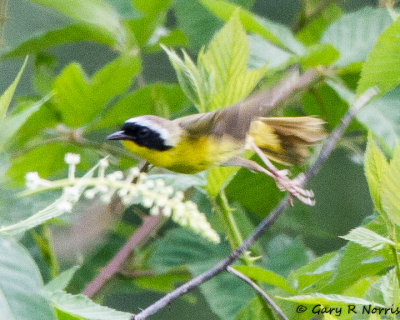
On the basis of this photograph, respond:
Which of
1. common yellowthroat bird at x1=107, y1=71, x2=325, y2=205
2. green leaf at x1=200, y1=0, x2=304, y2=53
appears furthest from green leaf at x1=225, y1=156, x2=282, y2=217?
green leaf at x1=200, y1=0, x2=304, y2=53

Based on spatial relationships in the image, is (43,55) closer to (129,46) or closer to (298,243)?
(129,46)

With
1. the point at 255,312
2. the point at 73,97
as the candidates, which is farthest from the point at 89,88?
the point at 255,312

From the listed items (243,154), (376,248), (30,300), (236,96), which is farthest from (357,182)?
(30,300)

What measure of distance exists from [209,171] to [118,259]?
38cm

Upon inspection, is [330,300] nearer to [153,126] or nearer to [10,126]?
[10,126]

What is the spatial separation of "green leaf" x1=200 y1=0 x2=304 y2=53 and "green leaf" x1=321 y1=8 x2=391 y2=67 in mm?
61

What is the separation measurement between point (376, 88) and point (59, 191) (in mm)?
449

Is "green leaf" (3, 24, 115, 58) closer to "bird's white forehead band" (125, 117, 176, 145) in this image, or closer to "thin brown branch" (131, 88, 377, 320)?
"bird's white forehead band" (125, 117, 176, 145)

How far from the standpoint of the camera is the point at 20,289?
0.55 metres

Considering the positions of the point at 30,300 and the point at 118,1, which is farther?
the point at 118,1

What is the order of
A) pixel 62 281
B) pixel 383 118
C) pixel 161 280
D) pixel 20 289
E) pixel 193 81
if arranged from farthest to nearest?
1. pixel 161 280
2. pixel 383 118
3. pixel 193 81
4. pixel 62 281
5. pixel 20 289

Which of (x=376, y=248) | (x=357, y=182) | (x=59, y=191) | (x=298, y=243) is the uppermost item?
(x=376, y=248)

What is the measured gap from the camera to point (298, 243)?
122 centimetres

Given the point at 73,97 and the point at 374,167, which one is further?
the point at 73,97
